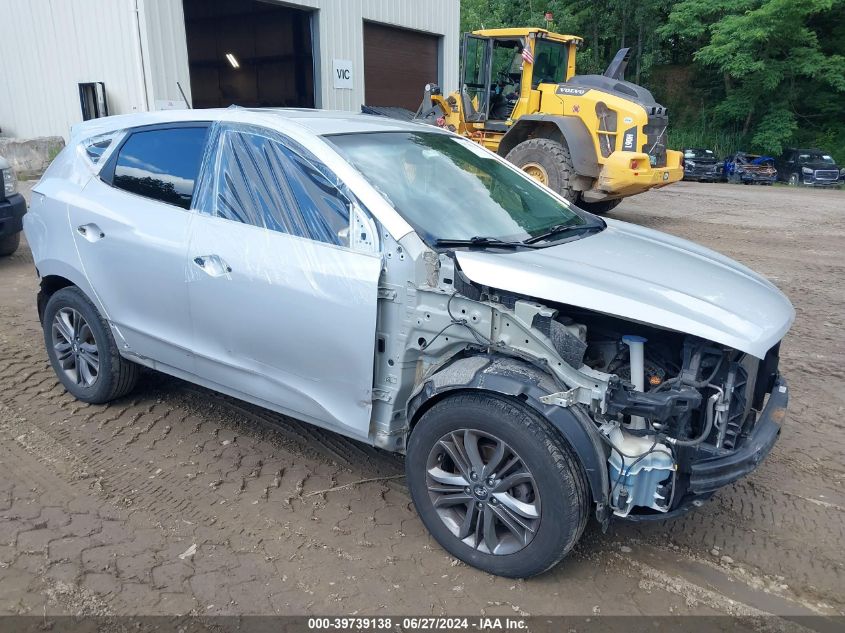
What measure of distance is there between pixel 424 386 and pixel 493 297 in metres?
0.49

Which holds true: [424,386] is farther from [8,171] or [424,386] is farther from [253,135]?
[8,171]

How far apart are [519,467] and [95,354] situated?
2.93 metres

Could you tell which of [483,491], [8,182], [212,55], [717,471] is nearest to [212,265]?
[483,491]

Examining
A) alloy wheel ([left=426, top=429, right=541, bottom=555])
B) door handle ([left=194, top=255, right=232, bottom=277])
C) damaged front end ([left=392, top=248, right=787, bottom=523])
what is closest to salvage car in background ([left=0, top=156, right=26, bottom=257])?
door handle ([left=194, top=255, right=232, bottom=277])

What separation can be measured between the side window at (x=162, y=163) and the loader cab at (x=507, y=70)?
895cm

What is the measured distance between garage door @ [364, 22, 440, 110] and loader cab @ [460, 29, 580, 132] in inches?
133

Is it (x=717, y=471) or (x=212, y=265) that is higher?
(x=212, y=265)

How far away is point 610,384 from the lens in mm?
2541

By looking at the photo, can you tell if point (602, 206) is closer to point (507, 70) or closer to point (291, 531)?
point (507, 70)

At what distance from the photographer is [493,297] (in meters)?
2.82

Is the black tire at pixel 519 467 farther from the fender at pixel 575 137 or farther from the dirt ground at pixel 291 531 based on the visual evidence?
the fender at pixel 575 137

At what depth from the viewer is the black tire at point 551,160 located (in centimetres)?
1098

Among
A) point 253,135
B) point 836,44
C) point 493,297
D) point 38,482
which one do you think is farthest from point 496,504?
point 836,44

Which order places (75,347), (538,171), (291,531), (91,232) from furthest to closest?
1. (538,171)
2. (75,347)
3. (91,232)
4. (291,531)
